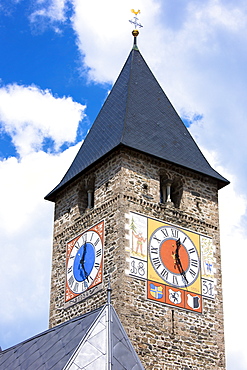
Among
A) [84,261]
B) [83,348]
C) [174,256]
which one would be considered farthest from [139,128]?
[83,348]

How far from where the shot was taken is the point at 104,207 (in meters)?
21.3

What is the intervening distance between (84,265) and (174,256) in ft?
7.00

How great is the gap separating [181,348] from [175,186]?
14.1 feet

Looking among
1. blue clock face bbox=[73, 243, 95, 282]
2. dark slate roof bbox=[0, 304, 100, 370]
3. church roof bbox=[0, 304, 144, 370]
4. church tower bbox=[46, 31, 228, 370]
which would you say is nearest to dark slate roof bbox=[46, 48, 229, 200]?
church tower bbox=[46, 31, 228, 370]

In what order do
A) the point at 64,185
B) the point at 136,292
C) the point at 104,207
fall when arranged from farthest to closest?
the point at 64,185
the point at 104,207
the point at 136,292

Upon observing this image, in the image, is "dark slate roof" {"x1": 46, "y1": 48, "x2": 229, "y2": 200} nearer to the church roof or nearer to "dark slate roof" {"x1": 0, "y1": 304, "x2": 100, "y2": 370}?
"dark slate roof" {"x1": 0, "y1": 304, "x2": 100, "y2": 370}

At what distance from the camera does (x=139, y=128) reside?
73.6 ft

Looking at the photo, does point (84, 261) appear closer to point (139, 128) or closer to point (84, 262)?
point (84, 262)

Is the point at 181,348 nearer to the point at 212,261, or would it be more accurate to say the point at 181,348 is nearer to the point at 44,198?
the point at 212,261

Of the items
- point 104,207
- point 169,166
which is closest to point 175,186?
point 169,166

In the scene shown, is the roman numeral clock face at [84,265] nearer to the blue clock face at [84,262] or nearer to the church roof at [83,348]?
the blue clock face at [84,262]

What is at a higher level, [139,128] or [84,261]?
[139,128]

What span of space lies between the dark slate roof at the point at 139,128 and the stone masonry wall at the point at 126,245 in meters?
0.28

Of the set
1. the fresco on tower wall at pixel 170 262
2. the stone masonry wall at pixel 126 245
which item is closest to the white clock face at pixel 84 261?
the stone masonry wall at pixel 126 245
